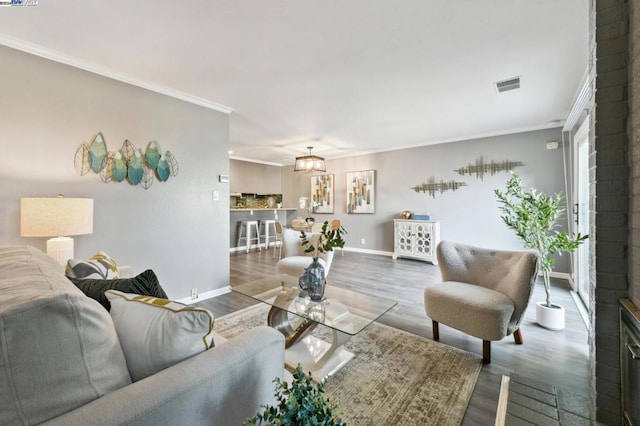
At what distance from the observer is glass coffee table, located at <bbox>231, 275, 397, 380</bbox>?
5.88ft

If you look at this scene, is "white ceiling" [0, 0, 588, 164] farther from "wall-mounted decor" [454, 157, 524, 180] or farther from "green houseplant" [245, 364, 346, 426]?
"green houseplant" [245, 364, 346, 426]

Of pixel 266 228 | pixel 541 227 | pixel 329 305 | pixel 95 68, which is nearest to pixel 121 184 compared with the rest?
pixel 95 68

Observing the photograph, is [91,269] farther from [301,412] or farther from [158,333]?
[301,412]

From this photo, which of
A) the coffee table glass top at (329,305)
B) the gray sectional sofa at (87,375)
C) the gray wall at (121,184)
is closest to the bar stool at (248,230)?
the gray wall at (121,184)

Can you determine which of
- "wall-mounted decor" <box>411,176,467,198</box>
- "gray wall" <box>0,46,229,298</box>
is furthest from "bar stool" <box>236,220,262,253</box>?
"wall-mounted decor" <box>411,176,467,198</box>

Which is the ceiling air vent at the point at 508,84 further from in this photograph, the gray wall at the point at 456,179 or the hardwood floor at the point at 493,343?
the hardwood floor at the point at 493,343

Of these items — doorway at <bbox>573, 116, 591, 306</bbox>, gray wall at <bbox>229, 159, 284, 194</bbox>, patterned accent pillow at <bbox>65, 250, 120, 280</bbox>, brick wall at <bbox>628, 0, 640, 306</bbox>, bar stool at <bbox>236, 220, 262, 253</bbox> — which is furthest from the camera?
gray wall at <bbox>229, 159, 284, 194</bbox>

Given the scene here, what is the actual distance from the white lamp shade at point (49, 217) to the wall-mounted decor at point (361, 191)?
5.35 meters

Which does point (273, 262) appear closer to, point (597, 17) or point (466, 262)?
point (466, 262)

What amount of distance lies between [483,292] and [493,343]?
55 cm

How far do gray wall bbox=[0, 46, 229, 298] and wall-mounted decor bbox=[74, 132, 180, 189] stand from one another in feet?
0.18

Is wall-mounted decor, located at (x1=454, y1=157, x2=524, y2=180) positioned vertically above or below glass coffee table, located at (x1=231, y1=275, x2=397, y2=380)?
above

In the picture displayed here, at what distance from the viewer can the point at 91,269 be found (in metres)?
1.47

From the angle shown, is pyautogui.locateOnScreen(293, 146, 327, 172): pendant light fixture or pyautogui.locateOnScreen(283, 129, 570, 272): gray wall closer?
pyautogui.locateOnScreen(283, 129, 570, 272): gray wall
